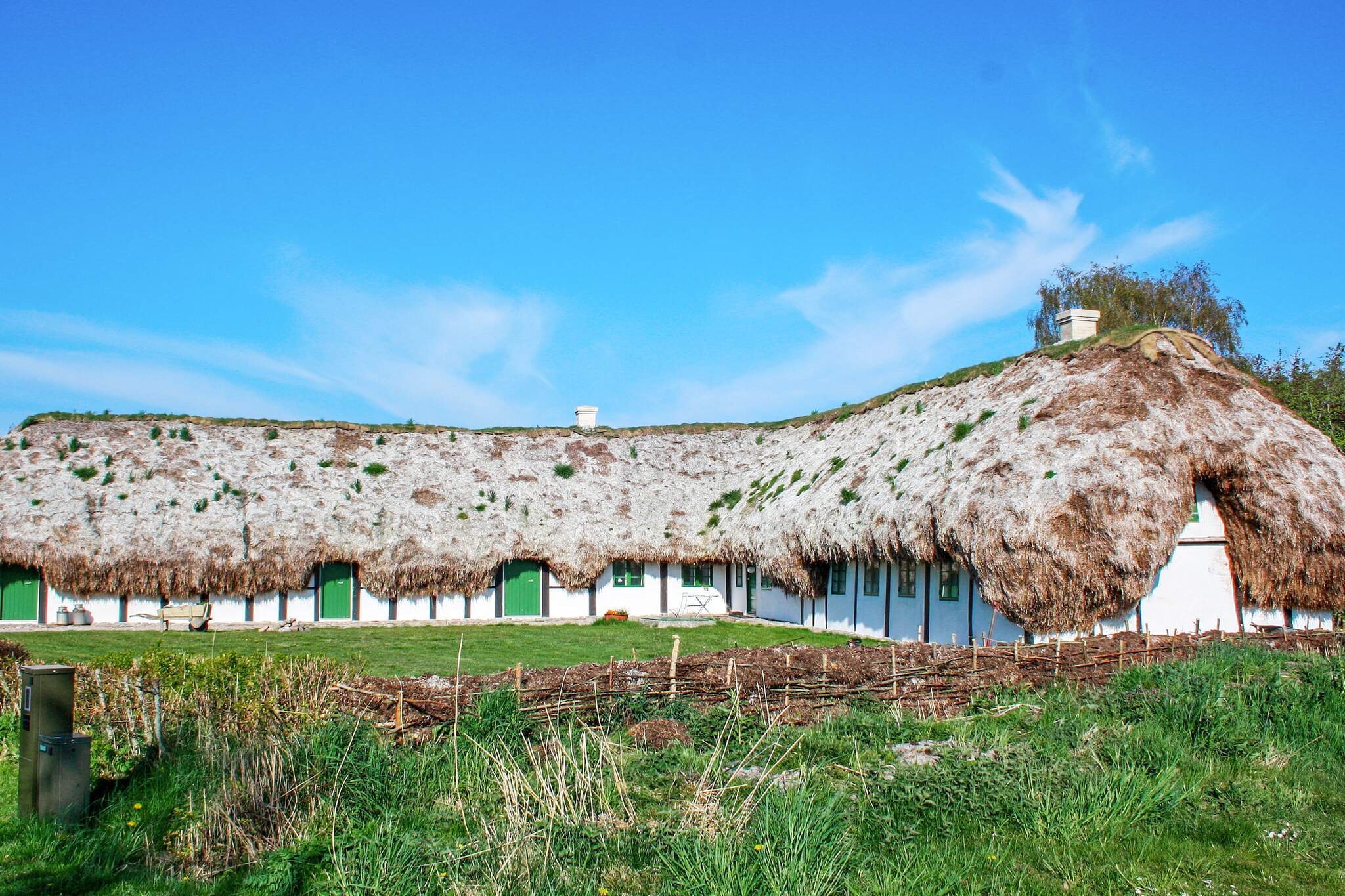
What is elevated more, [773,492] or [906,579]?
[773,492]

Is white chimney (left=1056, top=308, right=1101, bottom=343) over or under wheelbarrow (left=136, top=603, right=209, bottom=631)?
over

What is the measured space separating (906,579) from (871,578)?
53.3 inches

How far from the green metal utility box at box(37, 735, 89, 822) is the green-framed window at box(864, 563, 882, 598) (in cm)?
1548

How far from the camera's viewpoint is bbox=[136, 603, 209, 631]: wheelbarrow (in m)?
21.6

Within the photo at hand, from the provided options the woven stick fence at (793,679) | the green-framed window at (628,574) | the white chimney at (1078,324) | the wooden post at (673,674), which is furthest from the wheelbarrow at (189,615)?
the white chimney at (1078,324)

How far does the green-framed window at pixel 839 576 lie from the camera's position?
70.7ft

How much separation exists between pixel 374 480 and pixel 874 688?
19212 mm

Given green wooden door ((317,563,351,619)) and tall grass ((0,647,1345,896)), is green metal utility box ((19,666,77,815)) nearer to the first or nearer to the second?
tall grass ((0,647,1345,896))

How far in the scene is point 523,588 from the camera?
1012 inches

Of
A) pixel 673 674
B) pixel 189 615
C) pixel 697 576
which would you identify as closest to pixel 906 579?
pixel 697 576

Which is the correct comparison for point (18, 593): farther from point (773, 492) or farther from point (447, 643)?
point (773, 492)

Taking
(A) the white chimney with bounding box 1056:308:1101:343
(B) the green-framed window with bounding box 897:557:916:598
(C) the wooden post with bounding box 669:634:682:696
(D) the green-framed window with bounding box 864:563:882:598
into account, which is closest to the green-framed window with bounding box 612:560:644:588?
(D) the green-framed window with bounding box 864:563:882:598

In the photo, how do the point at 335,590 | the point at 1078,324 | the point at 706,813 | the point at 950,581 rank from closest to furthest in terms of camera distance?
the point at 706,813 → the point at 950,581 → the point at 1078,324 → the point at 335,590

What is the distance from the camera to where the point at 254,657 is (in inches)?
354
